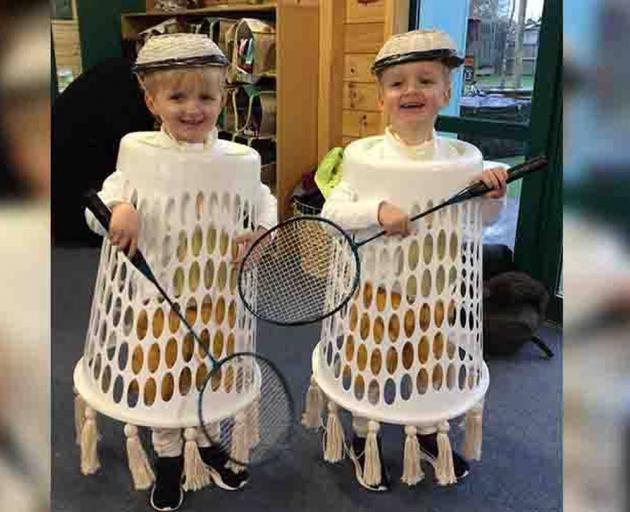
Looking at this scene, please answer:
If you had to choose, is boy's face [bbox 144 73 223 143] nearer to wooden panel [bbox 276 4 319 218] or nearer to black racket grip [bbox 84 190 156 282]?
black racket grip [bbox 84 190 156 282]

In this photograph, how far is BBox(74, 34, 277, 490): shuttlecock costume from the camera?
1368mm

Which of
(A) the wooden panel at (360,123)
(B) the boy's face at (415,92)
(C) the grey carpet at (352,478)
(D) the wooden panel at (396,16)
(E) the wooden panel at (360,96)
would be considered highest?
(D) the wooden panel at (396,16)

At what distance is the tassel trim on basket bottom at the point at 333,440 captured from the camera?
163 cm

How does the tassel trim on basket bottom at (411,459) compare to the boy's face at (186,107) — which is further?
the tassel trim on basket bottom at (411,459)

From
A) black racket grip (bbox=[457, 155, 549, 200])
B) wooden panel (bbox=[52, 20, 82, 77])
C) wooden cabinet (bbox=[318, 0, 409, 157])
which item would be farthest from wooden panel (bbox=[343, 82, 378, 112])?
wooden panel (bbox=[52, 20, 82, 77])

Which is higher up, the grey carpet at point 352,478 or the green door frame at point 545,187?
the green door frame at point 545,187

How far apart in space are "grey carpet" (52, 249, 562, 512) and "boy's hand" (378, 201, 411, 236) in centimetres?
53

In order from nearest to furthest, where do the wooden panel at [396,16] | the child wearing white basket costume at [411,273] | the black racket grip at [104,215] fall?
the black racket grip at [104,215]
the child wearing white basket costume at [411,273]
the wooden panel at [396,16]

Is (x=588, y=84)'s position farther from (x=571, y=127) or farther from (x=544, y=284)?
(x=544, y=284)

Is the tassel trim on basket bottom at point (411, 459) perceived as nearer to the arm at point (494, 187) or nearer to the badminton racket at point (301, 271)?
the badminton racket at point (301, 271)

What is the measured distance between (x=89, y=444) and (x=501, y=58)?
198 cm

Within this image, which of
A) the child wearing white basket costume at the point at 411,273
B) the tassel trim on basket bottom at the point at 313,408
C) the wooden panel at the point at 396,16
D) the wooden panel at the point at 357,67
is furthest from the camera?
the wooden panel at the point at 357,67

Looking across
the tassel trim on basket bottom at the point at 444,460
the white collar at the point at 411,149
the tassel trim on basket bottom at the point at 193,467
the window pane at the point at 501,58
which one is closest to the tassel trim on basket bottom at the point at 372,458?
the tassel trim on basket bottom at the point at 444,460

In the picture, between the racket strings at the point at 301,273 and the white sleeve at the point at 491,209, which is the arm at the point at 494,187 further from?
the racket strings at the point at 301,273
